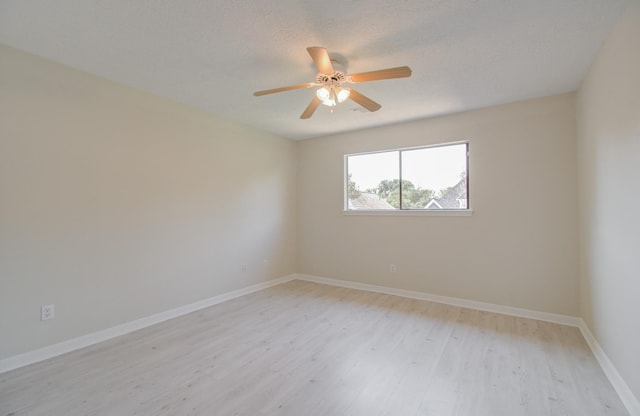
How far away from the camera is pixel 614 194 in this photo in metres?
2.05

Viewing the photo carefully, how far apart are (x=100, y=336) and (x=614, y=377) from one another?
4203 mm

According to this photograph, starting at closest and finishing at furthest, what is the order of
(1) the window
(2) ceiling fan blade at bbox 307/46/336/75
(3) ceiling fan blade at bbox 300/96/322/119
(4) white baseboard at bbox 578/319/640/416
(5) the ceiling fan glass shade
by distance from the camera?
(4) white baseboard at bbox 578/319/640/416
(2) ceiling fan blade at bbox 307/46/336/75
(5) the ceiling fan glass shade
(3) ceiling fan blade at bbox 300/96/322/119
(1) the window

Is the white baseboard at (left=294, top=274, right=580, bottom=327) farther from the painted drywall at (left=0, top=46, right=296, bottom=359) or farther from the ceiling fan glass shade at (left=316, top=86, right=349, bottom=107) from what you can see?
the ceiling fan glass shade at (left=316, top=86, right=349, bottom=107)

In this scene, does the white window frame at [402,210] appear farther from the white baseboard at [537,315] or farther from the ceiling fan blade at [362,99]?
the ceiling fan blade at [362,99]

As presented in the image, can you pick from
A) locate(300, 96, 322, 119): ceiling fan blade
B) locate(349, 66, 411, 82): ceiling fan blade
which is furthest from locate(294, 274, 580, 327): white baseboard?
locate(349, 66, 411, 82): ceiling fan blade

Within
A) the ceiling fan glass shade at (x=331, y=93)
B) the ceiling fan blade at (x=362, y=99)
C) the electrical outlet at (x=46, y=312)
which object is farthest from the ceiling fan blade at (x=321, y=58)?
the electrical outlet at (x=46, y=312)

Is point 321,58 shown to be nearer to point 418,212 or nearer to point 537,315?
point 418,212

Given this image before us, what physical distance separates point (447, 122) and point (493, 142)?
62cm

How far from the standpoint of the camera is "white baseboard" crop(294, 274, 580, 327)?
10.3ft

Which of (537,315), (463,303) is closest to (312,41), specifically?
(463,303)

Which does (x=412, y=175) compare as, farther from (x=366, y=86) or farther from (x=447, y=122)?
(x=366, y=86)

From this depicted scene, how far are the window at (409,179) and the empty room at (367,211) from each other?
3 centimetres

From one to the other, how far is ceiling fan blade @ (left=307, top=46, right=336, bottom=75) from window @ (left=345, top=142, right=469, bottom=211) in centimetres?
240

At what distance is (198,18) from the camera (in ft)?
6.23
